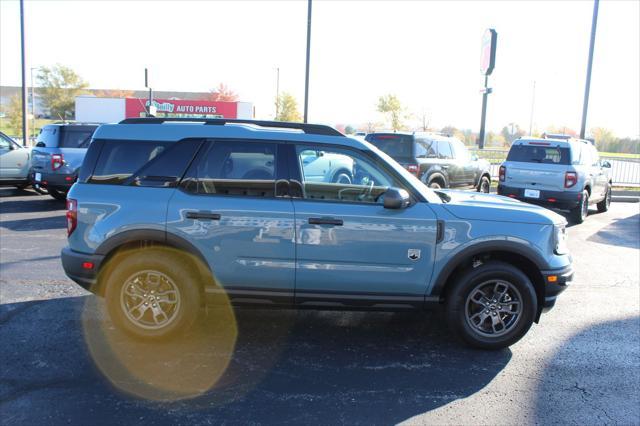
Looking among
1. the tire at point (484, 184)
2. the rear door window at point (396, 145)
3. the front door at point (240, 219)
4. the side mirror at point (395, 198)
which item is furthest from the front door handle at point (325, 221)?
the tire at point (484, 184)

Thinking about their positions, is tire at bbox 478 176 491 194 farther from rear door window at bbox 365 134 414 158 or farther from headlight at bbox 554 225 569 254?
headlight at bbox 554 225 569 254

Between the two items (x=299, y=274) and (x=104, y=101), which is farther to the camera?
(x=104, y=101)

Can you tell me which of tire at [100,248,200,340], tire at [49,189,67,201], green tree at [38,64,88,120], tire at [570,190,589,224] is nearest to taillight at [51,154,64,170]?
tire at [49,189,67,201]

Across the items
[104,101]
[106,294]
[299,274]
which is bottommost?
[106,294]

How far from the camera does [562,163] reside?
11523mm

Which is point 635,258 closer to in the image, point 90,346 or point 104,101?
point 90,346

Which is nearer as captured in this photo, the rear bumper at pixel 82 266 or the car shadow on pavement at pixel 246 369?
the car shadow on pavement at pixel 246 369

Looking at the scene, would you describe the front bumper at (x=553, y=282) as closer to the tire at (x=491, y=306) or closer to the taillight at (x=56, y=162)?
the tire at (x=491, y=306)

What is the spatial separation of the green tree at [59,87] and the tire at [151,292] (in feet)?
208

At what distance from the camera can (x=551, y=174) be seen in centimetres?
1152

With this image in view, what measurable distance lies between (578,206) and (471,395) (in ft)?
30.3

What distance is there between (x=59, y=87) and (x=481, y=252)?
66.7m

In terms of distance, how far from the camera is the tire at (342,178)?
15.1 feet

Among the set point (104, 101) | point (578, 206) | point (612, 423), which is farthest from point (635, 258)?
point (104, 101)
